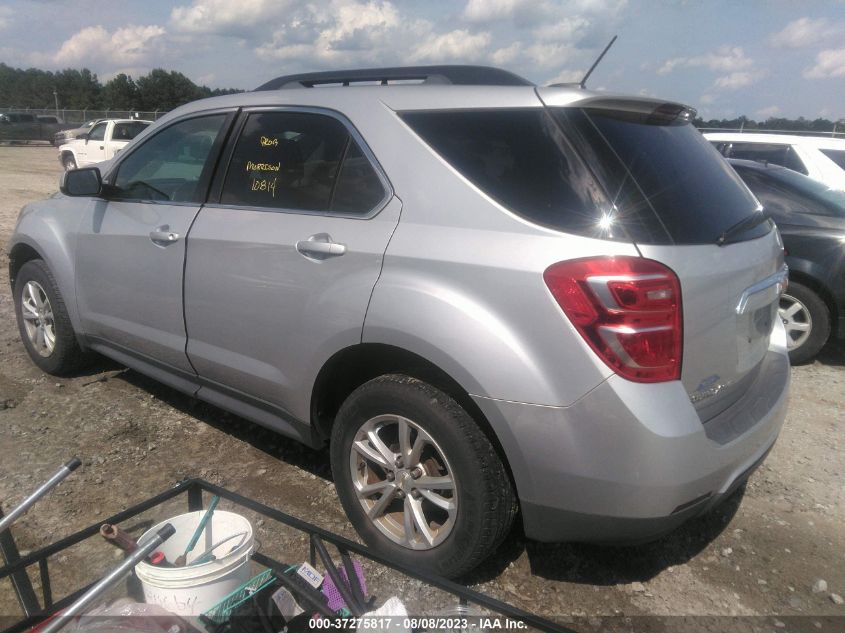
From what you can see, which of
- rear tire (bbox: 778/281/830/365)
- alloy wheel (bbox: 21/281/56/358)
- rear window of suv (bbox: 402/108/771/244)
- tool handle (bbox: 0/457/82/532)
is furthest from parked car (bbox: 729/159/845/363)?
alloy wheel (bbox: 21/281/56/358)

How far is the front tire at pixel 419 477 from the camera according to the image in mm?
2324

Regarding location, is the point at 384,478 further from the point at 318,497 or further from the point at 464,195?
the point at 464,195

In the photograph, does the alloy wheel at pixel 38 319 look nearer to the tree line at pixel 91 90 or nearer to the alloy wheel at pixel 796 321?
the alloy wheel at pixel 796 321

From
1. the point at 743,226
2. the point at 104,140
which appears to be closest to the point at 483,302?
the point at 743,226

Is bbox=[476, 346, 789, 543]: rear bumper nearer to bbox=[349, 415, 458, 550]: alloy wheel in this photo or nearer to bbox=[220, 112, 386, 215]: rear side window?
bbox=[349, 415, 458, 550]: alloy wheel

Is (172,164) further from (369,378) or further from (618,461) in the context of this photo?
(618,461)

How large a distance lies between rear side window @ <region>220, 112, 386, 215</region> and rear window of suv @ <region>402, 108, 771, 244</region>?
33 centimetres

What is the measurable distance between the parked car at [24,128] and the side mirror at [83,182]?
3605cm

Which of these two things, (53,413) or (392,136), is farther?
(53,413)

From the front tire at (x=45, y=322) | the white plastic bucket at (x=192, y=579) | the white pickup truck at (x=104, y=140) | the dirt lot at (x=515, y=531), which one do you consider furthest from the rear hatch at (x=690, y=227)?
the white pickup truck at (x=104, y=140)

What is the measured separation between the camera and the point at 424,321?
2.34 m

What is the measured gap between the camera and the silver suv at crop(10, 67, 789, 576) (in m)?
2.09

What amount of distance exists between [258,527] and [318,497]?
34cm

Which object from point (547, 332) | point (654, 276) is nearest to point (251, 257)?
point (547, 332)
